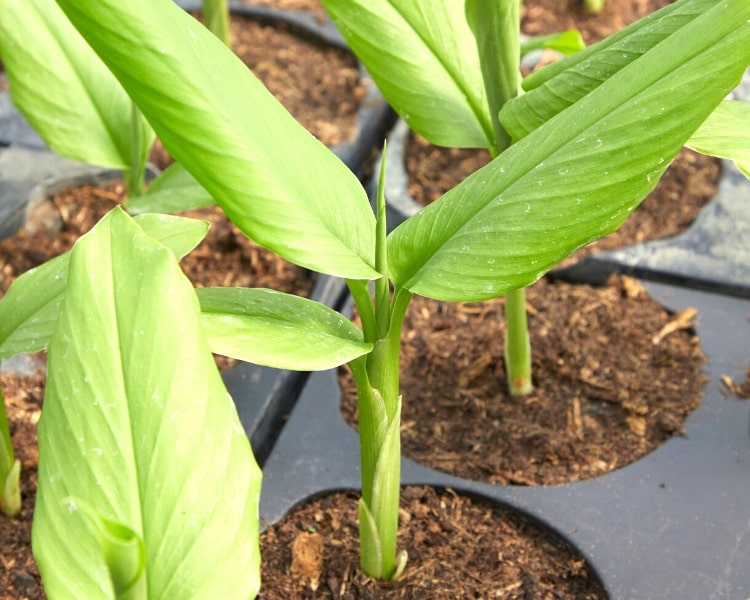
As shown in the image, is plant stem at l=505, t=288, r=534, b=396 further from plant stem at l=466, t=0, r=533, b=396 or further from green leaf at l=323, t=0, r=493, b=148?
green leaf at l=323, t=0, r=493, b=148

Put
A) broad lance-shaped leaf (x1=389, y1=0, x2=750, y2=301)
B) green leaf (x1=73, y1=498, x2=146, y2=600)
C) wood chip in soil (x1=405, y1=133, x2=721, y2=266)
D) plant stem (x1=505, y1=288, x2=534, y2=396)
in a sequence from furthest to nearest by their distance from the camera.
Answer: wood chip in soil (x1=405, y1=133, x2=721, y2=266) → plant stem (x1=505, y1=288, x2=534, y2=396) → broad lance-shaped leaf (x1=389, y1=0, x2=750, y2=301) → green leaf (x1=73, y1=498, x2=146, y2=600)

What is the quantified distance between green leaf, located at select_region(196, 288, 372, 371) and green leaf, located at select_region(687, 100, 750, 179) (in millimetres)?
328

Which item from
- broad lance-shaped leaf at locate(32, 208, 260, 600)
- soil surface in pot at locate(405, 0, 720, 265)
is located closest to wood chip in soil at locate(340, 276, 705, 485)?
soil surface in pot at locate(405, 0, 720, 265)

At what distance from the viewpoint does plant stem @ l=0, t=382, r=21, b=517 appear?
3.23 ft

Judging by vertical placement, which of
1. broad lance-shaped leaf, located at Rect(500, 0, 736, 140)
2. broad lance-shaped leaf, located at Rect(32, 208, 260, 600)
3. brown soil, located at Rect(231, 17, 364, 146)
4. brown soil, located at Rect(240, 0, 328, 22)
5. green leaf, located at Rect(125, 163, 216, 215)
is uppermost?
broad lance-shaped leaf, located at Rect(500, 0, 736, 140)

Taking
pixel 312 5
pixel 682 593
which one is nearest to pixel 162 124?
pixel 682 593

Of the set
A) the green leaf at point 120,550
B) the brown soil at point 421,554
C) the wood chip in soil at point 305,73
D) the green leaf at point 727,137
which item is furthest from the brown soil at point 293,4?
the green leaf at point 120,550

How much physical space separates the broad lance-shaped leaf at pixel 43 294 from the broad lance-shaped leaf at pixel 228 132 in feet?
0.53

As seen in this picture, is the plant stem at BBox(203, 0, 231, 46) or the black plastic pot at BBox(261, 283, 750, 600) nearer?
the black plastic pot at BBox(261, 283, 750, 600)

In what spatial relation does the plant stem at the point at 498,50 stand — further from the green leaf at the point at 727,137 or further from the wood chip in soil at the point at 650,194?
the wood chip in soil at the point at 650,194

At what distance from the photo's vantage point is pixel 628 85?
2.25 feet

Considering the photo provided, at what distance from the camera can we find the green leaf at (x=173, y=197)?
113 cm

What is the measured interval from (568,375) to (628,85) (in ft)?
2.06

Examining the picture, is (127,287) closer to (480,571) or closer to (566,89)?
(566,89)
